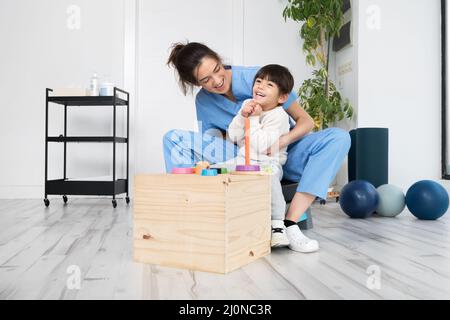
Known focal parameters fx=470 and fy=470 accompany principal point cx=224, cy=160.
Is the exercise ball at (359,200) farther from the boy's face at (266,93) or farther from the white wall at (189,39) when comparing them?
the white wall at (189,39)

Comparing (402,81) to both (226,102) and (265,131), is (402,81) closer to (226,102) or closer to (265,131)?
(226,102)

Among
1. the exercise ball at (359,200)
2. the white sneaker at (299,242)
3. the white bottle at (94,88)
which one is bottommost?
the white sneaker at (299,242)

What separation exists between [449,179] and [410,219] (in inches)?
39.4

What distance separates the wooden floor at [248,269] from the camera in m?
1.14

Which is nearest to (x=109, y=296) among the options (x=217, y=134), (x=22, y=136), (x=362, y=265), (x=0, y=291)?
(x=0, y=291)

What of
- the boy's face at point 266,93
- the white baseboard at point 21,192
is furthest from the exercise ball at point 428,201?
the white baseboard at point 21,192

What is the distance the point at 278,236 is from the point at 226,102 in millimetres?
781

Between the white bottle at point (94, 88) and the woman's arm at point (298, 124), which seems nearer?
the woman's arm at point (298, 124)

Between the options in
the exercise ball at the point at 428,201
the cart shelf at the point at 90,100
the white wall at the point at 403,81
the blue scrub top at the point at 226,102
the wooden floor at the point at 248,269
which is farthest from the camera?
the white wall at the point at 403,81

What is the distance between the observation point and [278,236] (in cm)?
167

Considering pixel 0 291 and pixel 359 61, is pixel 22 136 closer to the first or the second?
pixel 359 61

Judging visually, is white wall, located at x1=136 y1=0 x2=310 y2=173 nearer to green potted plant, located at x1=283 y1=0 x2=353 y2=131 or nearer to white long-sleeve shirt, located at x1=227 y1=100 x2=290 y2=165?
green potted plant, located at x1=283 y1=0 x2=353 y2=131

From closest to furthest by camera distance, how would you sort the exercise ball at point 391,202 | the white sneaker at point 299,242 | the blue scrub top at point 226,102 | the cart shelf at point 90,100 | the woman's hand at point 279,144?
the white sneaker at point 299,242 < the woman's hand at point 279,144 < the blue scrub top at point 226,102 < the exercise ball at point 391,202 < the cart shelf at point 90,100

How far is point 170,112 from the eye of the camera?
401 centimetres
